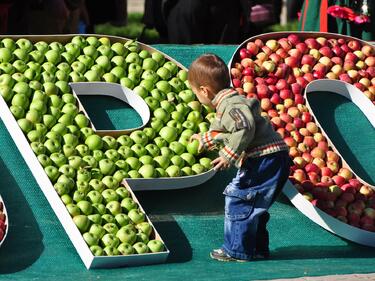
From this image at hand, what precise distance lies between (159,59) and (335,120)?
4.38 feet

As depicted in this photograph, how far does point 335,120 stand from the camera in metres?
8.89

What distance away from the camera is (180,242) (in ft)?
24.7

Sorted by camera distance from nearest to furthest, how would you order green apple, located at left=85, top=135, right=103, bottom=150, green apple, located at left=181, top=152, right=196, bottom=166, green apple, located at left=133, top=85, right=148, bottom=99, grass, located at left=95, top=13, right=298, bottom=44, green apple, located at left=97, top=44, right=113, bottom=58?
green apple, located at left=85, top=135, right=103, bottom=150, green apple, located at left=181, top=152, right=196, bottom=166, green apple, located at left=133, top=85, right=148, bottom=99, green apple, located at left=97, top=44, right=113, bottom=58, grass, located at left=95, top=13, right=298, bottom=44

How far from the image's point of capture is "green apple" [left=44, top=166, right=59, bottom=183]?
747cm

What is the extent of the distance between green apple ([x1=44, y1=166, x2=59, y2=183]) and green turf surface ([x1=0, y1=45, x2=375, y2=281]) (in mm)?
220

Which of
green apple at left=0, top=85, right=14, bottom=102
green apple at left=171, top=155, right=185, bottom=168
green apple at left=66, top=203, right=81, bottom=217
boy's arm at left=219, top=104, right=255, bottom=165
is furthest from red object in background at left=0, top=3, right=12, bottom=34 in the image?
boy's arm at left=219, top=104, right=255, bottom=165

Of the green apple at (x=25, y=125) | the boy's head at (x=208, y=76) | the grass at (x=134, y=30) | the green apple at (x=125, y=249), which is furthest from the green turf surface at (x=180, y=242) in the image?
the grass at (x=134, y=30)

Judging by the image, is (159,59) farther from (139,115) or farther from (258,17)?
(258,17)

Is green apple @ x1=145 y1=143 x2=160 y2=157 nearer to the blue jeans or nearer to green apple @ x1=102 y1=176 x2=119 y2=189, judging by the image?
green apple @ x1=102 y1=176 x2=119 y2=189

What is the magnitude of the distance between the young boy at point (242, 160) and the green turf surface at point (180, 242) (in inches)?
5.4

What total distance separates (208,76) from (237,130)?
0.38m

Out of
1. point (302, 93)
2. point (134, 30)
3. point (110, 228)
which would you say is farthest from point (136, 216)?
point (134, 30)

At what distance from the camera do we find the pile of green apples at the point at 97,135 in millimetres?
7332

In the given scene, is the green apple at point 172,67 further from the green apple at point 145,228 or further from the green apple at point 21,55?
the green apple at point 145,228
